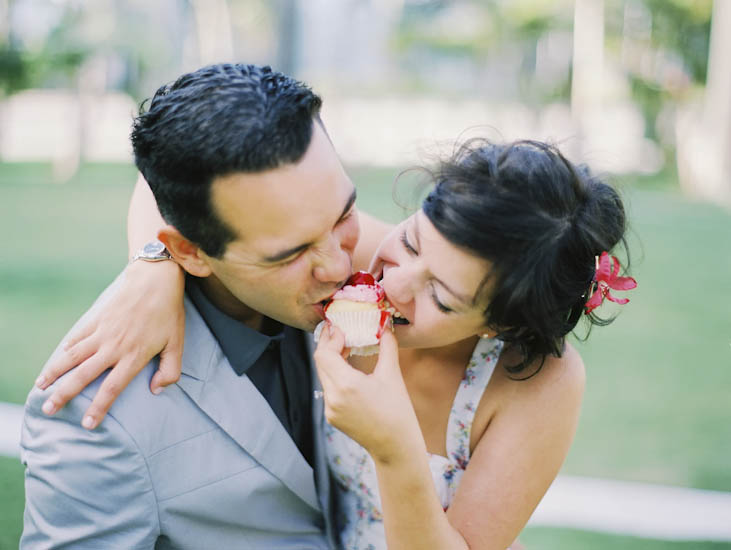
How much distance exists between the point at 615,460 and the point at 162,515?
14.3 feet

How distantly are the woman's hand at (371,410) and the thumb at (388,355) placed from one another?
0.17ft

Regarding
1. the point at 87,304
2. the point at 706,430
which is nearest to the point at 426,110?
the point at 87,304

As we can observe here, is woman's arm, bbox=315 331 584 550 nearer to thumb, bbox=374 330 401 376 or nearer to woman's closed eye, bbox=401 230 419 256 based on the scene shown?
thumb, bbox=374 330 401 376

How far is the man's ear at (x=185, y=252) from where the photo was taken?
2.97 meters

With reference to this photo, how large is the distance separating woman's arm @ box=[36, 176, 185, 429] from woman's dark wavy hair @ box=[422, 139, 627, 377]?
1.03 meters

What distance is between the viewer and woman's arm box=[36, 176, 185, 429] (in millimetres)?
2652

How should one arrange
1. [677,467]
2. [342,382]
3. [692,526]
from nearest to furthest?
[342,382] < [692,526] < [677,467]

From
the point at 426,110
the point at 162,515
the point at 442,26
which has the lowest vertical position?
the point at 426,110

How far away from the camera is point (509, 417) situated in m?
3.00

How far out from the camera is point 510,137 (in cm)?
2073

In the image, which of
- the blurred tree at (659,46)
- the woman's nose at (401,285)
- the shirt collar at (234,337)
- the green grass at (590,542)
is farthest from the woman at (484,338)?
the blurred tree at (659,46)

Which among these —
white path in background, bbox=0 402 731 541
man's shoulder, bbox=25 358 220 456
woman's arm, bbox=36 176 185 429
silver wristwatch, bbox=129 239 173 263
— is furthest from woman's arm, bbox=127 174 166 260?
white path in background, bbox=0 402 731 541

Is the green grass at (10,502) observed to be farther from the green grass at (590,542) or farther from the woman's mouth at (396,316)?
the green grass at (590,542)

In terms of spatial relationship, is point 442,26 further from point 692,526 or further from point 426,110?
point 692,526
